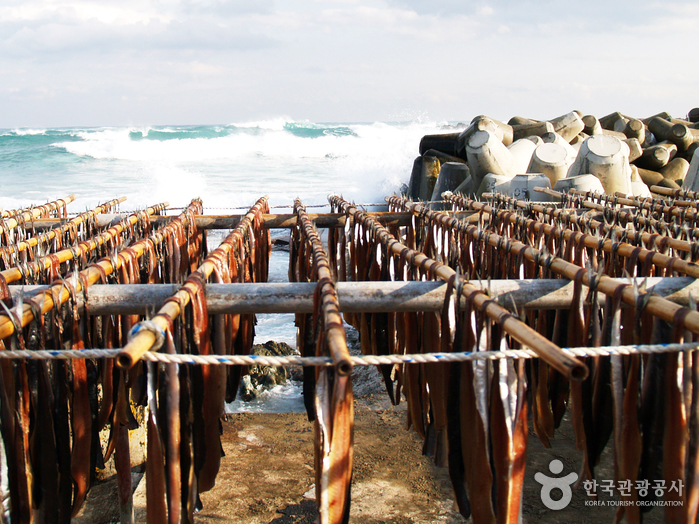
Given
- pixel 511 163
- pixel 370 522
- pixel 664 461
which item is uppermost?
pixel 511 163

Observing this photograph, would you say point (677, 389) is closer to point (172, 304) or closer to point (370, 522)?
point (172, 304)

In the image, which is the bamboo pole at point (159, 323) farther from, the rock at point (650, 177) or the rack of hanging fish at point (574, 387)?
the rock at point (650, 177)

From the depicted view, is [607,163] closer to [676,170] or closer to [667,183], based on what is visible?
[667,183]

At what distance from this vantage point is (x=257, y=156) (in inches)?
1426

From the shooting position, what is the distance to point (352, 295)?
1.96 meters

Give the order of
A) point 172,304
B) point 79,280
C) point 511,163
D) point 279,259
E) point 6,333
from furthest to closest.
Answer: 1. point 279,259
2. point 511,163
3. point 79,280
4. point 172,304
5. point 6,333

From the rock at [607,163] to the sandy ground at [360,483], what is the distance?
17.9 feet

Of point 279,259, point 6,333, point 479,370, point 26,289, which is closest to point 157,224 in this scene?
point 26,289

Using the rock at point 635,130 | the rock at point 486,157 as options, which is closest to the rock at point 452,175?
the rock at point 486,157

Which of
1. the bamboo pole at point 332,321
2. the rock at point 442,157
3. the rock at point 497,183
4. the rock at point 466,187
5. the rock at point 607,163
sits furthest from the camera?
the rock at point 442,157

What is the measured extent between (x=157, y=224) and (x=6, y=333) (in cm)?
330

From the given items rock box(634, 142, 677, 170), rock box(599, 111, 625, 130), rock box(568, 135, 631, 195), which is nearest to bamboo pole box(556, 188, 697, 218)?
rock box(568, 135, 631, 195)
